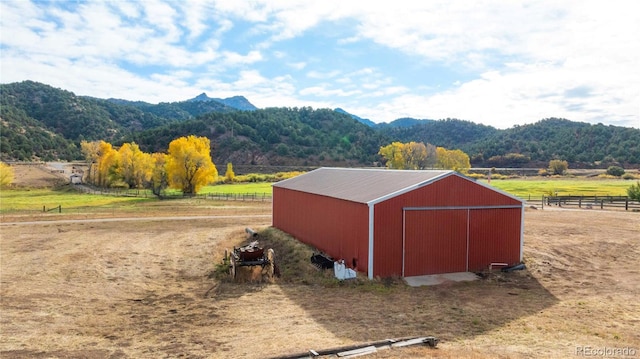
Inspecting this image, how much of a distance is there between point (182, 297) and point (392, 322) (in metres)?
8.11

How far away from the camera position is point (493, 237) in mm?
19297

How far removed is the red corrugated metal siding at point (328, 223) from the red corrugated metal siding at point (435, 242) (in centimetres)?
189

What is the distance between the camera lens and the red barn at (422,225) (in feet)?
57.3

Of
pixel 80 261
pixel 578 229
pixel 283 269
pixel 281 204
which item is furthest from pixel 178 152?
pixel 578 229

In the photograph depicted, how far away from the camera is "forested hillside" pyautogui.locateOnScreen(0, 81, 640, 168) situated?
133000 millimetres

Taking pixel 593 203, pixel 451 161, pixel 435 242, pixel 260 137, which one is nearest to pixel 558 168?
pixel 451 161

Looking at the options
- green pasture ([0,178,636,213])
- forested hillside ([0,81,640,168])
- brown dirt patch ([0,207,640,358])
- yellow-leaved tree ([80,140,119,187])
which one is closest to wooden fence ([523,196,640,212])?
green pasture ([0,178,636,213])

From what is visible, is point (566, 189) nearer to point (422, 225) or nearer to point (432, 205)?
point (432, 205)

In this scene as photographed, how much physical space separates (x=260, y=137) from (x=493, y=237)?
135 metres

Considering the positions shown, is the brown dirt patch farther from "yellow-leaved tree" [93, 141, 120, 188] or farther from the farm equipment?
"yellow-leaved tree" [93, 141, 120, 188]

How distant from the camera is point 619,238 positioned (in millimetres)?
25234

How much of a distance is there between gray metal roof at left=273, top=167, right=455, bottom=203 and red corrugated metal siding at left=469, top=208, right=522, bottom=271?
9.06 ft

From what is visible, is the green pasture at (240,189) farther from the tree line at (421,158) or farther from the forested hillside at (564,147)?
the forested hillside at (564,147)

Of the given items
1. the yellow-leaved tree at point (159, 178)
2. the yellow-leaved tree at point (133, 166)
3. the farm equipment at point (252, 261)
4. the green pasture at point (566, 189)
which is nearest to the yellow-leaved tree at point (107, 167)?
the yellow-leaved tree at point (133, 166)
